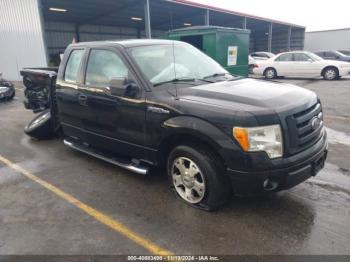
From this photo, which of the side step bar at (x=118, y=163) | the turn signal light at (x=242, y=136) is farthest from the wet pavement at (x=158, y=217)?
the turn signal light at (x=242, y=136)

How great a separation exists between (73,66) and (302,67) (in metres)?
13.9

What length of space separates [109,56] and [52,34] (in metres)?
26.7

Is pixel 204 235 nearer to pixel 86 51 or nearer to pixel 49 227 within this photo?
pixel 49 227

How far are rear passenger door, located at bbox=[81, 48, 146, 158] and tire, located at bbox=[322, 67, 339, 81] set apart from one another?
14.2 m

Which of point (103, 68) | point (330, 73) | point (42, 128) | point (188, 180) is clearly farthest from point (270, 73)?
point (188, 180)

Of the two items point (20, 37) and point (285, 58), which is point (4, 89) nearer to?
point (20, 37)

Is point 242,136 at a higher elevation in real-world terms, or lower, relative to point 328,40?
lower

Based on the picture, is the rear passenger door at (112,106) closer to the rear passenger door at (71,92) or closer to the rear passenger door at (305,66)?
the rear passenger door at (71,92)

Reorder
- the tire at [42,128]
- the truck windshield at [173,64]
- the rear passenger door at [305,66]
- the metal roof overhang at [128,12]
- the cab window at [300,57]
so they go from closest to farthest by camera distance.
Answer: the truck windshield at [173,64] < the tire at [42,128] < the rear passenger door at [305,66] < the cab window at [300,57] < the metal roof overhang at [128,12]

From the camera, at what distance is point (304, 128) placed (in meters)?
3.16

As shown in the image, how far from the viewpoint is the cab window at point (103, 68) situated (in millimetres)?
3992

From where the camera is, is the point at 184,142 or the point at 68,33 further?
the point at 68,33

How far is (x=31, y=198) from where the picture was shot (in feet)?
13.0

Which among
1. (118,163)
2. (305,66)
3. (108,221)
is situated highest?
(305,66)
